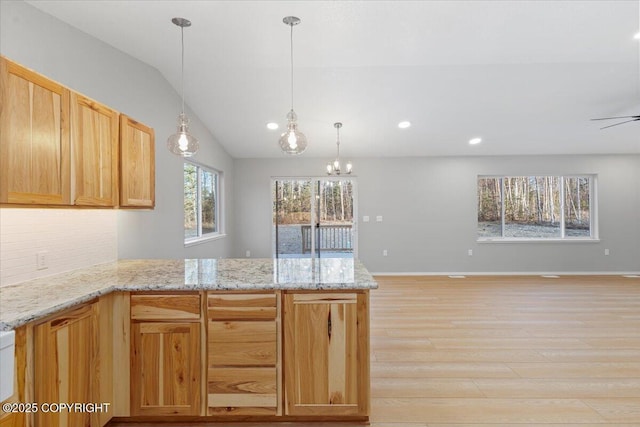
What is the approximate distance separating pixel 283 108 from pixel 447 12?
8.63 ft

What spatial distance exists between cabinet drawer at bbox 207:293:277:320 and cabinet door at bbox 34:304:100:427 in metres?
0.61

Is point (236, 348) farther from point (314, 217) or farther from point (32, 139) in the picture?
point (314, 217)

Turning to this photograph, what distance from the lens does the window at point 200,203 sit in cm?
496

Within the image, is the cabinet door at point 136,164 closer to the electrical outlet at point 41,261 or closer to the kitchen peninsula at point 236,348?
the electrical outlet at point 41,261

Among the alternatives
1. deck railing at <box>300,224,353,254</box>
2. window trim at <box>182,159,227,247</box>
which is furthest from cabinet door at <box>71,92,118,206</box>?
deck railing at <box>300,224,353,254</box>

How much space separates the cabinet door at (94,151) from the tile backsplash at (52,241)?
0.39 m

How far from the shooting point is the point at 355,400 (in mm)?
1984

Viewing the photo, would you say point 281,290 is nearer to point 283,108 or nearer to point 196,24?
point 196,24

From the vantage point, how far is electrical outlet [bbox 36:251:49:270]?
218 centimetres

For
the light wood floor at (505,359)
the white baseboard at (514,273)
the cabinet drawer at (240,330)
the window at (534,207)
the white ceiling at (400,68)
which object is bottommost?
the light wood floor at (505,359)

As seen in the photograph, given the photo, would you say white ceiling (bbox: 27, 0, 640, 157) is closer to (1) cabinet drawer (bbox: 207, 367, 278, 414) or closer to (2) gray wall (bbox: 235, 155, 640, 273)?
(2) gray wall (bbox: 235, 155, 640, 273)

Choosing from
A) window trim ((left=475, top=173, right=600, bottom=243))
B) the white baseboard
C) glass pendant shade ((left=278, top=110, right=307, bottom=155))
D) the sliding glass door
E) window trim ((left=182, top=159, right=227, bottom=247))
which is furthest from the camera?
the sliding glass door

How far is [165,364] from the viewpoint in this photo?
1.97 m
